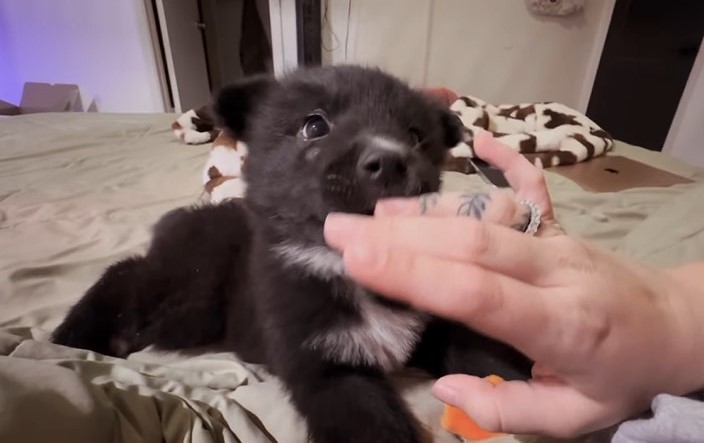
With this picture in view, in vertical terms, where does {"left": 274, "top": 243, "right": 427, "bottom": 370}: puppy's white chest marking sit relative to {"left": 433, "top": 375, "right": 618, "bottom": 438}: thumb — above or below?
below

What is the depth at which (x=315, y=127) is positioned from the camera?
29.1 inches

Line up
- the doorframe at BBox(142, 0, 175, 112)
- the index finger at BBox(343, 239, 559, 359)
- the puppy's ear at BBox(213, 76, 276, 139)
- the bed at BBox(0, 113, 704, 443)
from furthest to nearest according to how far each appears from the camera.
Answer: the doorframe at BBox(142, 0, 175, 112)
the puppy's ear at BBox(213, 76, 276, 139)
the bed at BBox(0, 113, 704, 443)
the index finger at BBox(343, 239, 559, 359)

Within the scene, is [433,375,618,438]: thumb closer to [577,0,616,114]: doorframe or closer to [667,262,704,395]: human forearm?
[667,262,704,395]: human forearm

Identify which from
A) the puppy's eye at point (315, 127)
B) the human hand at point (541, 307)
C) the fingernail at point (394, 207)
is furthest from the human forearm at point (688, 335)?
the puppy's eye at point (315, 127)

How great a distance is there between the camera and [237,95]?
2.86 ft

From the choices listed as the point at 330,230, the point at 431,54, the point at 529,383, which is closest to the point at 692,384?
the point at 529,383

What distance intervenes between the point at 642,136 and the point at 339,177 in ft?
12.2

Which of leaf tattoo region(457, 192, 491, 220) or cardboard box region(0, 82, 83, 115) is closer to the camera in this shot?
leaf tattoo region(457, 192, 491, 220)

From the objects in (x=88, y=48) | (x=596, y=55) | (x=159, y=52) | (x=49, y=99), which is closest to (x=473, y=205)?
(x=596, y=55)

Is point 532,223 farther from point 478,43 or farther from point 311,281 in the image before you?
point 478,43

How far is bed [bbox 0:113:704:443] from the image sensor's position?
1.69 feet

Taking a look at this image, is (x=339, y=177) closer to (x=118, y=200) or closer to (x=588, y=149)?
(x=118, y=200)

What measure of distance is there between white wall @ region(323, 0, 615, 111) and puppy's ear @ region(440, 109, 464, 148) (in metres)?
2.52

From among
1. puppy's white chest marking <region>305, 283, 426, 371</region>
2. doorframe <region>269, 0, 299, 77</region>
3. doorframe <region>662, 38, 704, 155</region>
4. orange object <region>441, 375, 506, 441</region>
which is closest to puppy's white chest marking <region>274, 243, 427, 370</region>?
puppy's white chest marking <region>305, 283, 426, 371</region>
